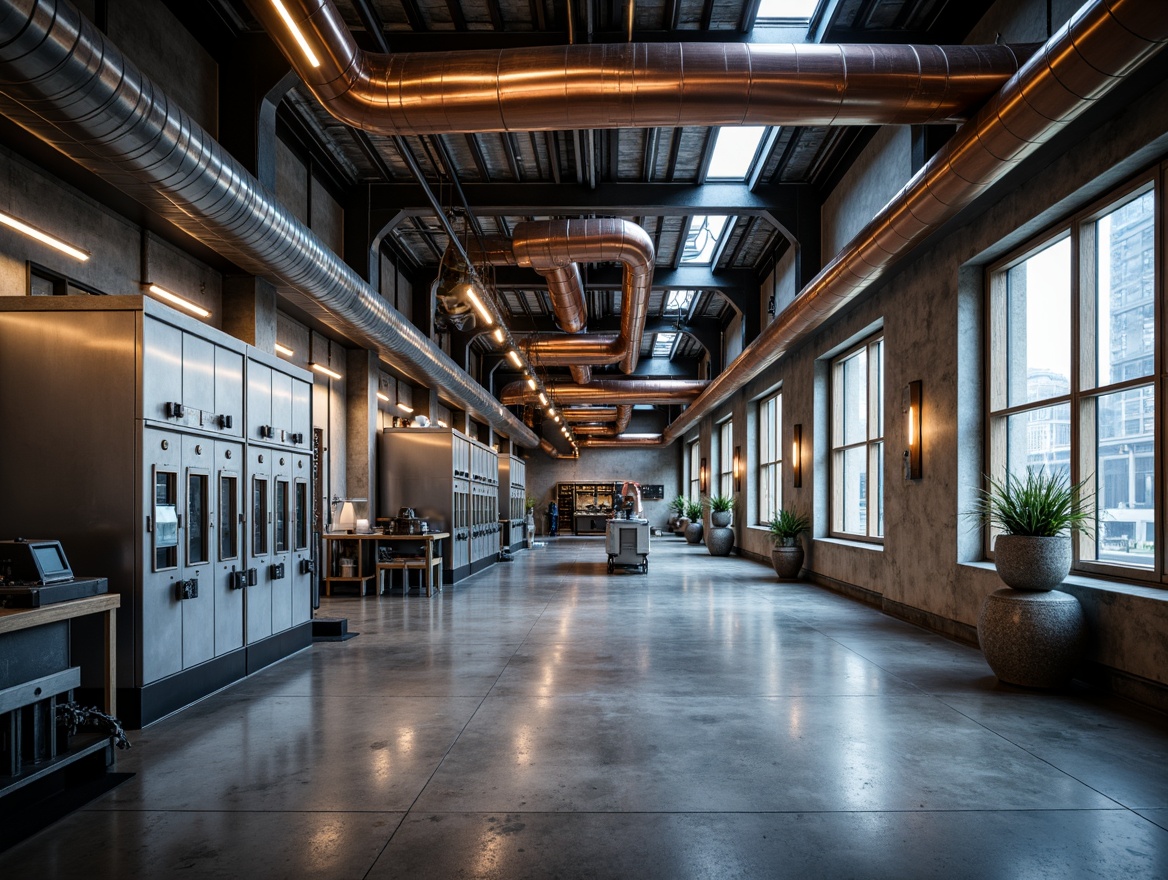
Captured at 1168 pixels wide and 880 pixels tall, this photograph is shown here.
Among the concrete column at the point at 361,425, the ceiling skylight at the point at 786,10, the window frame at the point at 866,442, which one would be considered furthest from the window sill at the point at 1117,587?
the concrete column at the point at 361,425

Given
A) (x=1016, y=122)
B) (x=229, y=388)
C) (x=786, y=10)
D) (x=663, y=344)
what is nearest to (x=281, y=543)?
(x=229, y=388)

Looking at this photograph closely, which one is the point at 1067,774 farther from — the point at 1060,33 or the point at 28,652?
the point at 28,652

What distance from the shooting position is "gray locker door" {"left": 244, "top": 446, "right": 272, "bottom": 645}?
5746mm

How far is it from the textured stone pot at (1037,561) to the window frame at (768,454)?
947 centimetres

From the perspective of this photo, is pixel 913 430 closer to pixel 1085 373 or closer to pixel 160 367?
pixel 1085 373

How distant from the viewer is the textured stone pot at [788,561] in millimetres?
12656

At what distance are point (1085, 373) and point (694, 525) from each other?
59.5ft

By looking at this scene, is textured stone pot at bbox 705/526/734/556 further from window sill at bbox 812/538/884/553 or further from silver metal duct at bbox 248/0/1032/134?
silver metal duct at bbox 248/0/1032/134

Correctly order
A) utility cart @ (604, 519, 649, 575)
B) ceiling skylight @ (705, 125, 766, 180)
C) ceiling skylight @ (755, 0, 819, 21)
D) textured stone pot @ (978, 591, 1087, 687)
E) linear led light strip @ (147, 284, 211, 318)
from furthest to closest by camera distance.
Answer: utility cart @ (604, 519, 649, 575)
ceiling skylight @ (705, 125, 766, 180)
linear led light strip @ (147, 284, 211, 318)
ceiling skylight @ (755, 0, 819, 21)
textured stone pot @ (978, 591, 1087, 687)

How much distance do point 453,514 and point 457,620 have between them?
4079mm

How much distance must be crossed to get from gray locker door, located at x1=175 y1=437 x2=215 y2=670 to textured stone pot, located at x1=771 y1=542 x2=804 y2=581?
31.2 ft

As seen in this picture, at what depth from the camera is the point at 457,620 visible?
8.49m

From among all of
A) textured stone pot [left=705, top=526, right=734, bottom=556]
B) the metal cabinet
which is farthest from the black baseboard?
textured stone pot [left=705, top=526, right=734, bottom=556]

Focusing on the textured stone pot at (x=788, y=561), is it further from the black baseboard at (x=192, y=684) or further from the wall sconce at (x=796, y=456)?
the black baseboard at (x=192, y=684)
